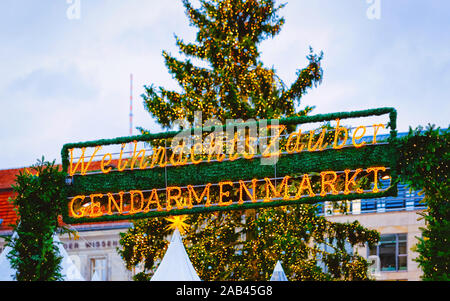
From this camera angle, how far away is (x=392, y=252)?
31.9 meters

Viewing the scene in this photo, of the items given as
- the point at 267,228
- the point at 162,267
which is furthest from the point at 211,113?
the point at 162,267

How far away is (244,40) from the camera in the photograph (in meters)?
17.9

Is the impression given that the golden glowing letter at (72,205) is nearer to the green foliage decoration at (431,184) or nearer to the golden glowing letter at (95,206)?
the golden glowing letter at (95,206)

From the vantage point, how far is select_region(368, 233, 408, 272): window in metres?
31.7

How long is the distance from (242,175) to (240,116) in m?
6.69

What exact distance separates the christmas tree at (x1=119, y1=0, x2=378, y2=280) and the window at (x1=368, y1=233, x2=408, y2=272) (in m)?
15.0

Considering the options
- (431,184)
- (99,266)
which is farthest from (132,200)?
(99,266)

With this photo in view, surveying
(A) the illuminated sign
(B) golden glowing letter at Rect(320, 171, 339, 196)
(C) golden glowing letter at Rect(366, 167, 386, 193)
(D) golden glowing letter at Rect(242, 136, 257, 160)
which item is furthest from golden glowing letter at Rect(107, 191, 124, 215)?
(C) golden glowing letter at Rect(366, 167, 386, 193)

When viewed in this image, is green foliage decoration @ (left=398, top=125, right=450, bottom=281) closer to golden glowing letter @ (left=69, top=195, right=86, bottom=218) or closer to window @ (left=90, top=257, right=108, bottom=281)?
golden glowing letter @ (left=69, top=195, right=86, bottom=218)

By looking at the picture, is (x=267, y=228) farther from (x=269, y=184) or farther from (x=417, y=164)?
(x=417, y=164)

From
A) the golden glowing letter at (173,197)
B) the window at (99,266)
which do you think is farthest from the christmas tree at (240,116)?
the window at (99,266)

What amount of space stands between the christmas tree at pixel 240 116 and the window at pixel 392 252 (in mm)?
14996

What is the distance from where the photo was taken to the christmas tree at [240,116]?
16328 millimetres

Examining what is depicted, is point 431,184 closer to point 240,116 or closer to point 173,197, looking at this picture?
point 173,197
